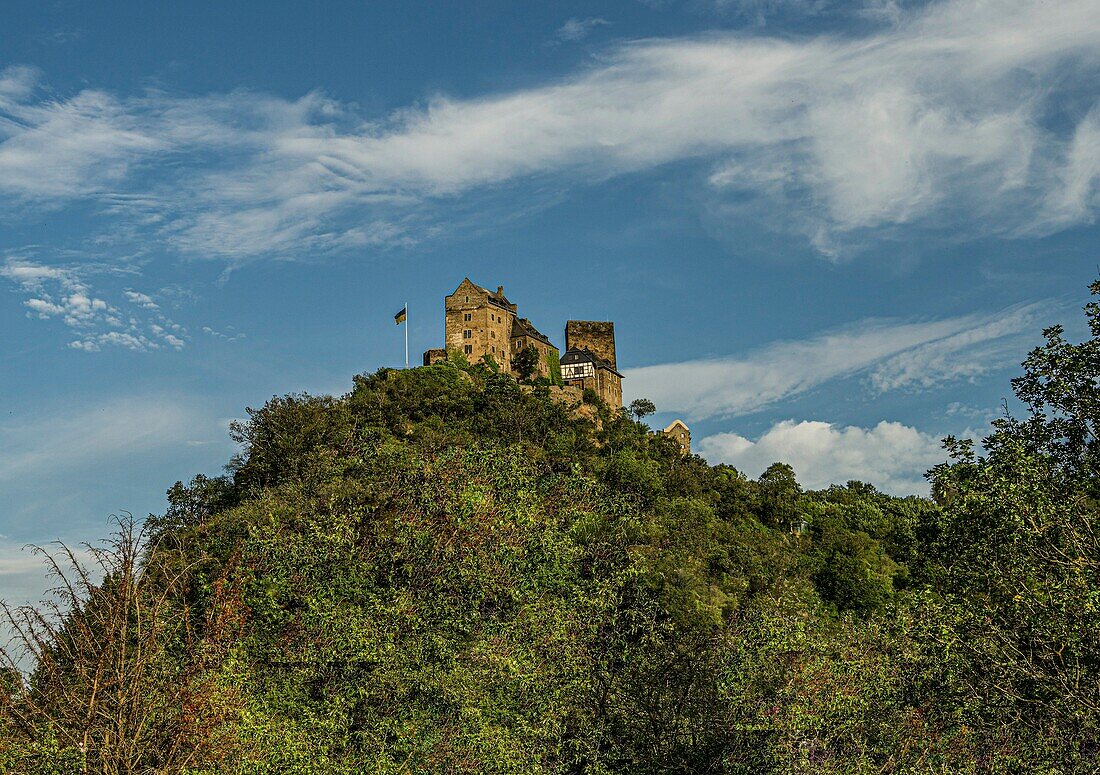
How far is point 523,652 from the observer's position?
31750 mm

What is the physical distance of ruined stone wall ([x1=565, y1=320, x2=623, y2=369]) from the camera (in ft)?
408

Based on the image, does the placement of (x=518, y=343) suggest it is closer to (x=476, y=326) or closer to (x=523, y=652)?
(x=476, y=326)

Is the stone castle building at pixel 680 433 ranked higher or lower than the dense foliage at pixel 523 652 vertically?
higher

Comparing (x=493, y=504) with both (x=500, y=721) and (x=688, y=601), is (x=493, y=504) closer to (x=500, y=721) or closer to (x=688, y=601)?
(x=500, y=721)

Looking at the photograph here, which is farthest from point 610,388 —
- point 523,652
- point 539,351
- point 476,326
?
Result: point 523,652

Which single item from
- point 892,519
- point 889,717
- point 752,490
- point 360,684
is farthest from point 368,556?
point 892,519

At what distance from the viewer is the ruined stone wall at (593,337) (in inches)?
4899

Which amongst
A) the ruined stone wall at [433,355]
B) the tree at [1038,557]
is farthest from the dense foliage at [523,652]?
the ruined stone wall at [433,355]

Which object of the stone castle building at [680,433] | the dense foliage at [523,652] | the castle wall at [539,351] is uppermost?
the castle wall at [539,351]

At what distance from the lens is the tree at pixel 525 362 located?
Result: 111 meters

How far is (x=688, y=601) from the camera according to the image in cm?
6034

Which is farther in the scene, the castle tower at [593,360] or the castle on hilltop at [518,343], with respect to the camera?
the castle tower at [593,360]

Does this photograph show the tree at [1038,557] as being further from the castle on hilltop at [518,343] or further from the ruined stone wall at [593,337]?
the ruined stone wall at [593,337]

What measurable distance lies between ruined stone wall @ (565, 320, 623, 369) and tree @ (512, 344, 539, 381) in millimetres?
12673
